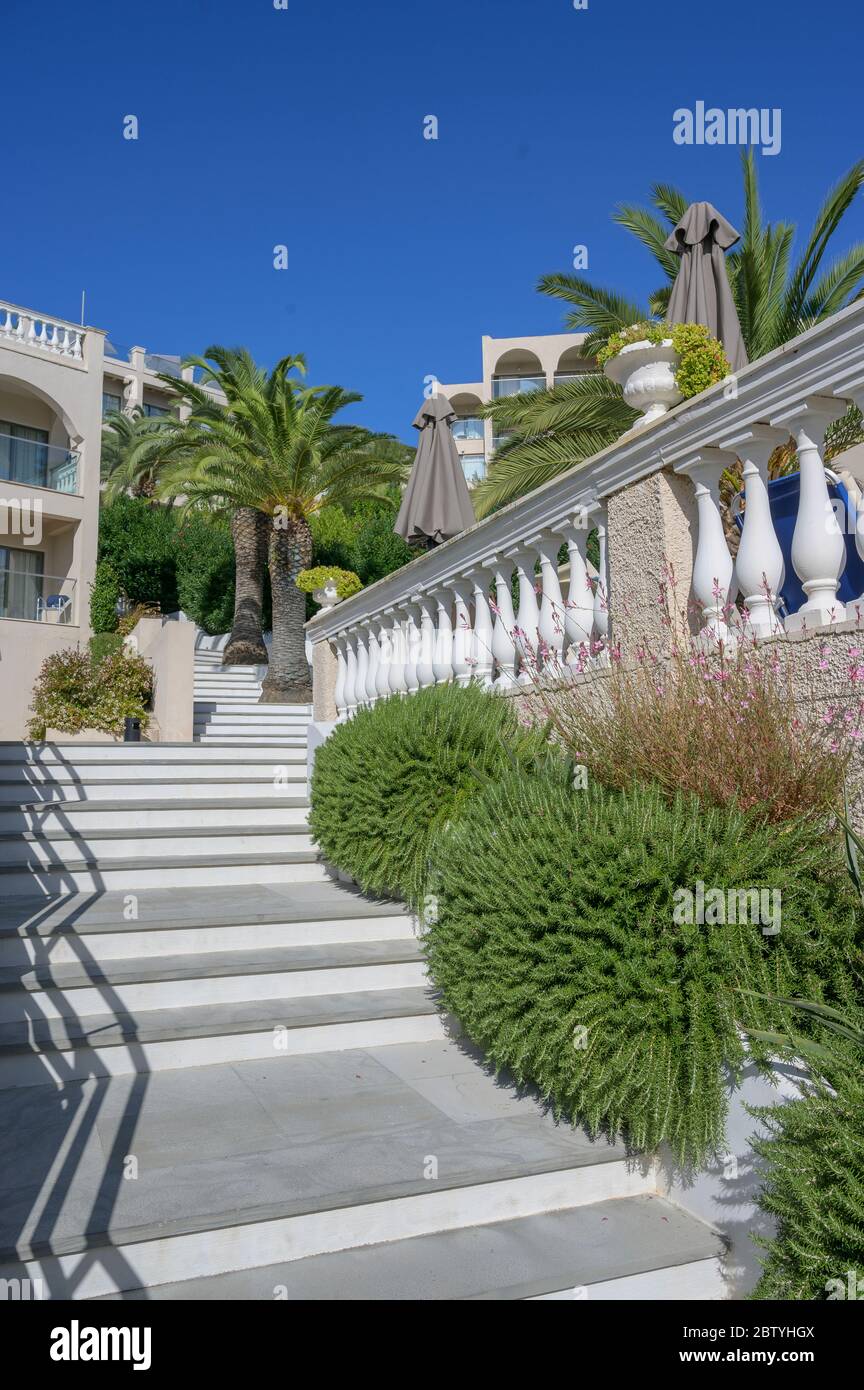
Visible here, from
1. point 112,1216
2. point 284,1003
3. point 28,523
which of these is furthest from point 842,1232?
point 28,523

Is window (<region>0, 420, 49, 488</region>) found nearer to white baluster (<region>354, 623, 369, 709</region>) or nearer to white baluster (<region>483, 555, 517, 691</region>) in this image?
white baluster (<region>354, 623, 369, 709</region>)

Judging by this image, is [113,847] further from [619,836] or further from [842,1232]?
[842,1232]

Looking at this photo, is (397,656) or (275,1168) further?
(397,656)

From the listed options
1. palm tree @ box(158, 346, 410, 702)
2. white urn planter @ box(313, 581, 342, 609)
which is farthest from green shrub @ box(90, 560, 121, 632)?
white urn planter @ box(313, 581, 342, 609)

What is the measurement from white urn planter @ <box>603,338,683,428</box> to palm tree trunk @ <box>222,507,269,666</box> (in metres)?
14.5

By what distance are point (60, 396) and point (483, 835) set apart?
2189 cm

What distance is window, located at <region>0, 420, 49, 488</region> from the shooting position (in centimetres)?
2088

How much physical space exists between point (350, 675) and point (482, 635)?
237 centimetres

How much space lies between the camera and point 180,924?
4301 mm

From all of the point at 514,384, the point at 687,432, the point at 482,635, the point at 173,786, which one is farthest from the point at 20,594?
the point at 514,384

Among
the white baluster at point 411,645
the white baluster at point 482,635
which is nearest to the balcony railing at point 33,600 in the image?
the white baluster at point 411,645

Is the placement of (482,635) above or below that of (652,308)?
below

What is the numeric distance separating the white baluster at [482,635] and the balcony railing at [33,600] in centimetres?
1635

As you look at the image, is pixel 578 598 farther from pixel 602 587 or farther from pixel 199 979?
pixel 199 979
